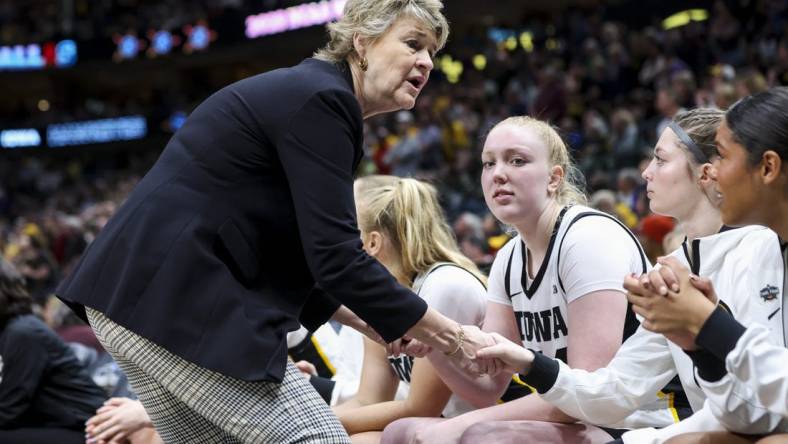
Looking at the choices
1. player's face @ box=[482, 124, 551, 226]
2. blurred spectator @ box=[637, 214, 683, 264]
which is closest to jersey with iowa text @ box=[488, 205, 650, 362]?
player's face @ box=[482, 124, 551, 226]

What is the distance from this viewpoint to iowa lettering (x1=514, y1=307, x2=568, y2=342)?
2852mm

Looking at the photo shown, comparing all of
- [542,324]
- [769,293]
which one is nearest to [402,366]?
[542,324]

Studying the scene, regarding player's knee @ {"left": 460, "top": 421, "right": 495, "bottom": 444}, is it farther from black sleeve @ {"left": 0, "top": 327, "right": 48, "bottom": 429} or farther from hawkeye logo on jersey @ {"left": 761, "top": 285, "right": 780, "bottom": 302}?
black sleeve @ {"left": 0, "top": 327, "right": 48, "bottom": 429}

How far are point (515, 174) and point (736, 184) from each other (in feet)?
3.02

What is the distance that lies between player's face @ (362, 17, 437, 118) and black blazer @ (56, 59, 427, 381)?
15 centimetres

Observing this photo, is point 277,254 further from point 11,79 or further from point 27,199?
point 11,79

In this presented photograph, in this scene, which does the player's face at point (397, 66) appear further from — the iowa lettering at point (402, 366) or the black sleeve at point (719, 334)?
the iowa lettering at point (402, 366)

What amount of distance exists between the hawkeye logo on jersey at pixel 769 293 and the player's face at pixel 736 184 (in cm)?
16

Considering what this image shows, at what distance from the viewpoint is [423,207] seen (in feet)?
11.4

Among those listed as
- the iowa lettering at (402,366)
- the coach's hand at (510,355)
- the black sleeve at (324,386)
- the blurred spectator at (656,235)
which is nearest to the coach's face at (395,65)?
the coach's hand at (510,355)

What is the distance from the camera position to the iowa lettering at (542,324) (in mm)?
2852

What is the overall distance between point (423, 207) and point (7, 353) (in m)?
1.92

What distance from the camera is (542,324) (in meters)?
2.89

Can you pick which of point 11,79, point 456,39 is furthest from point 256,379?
point 11,79
